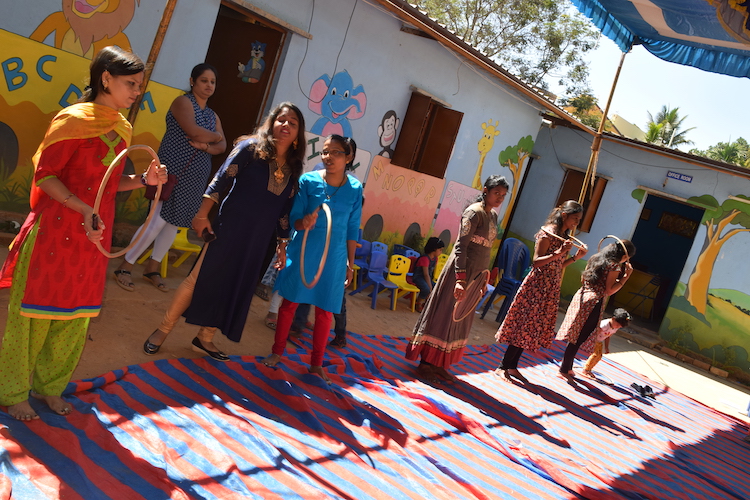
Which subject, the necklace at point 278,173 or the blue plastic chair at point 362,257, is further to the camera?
the blue plastic chair at point 362,257

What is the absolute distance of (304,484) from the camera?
2.92 m

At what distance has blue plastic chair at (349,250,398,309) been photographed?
755 cm

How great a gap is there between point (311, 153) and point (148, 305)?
332 centimetres

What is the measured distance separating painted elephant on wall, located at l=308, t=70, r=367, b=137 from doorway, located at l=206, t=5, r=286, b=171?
666mm

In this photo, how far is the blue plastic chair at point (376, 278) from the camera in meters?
7.55

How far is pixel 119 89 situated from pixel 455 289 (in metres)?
3.18

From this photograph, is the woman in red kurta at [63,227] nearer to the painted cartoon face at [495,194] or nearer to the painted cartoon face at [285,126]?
the painted cartoon face at [285,126]

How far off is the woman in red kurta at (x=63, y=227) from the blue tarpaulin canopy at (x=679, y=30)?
4463mm

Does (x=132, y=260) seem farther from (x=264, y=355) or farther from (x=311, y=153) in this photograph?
(x=311, y=153)

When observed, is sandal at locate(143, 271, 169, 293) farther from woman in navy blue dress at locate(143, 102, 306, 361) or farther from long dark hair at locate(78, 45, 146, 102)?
long dark hair at locate(78, 45, 146, 102)

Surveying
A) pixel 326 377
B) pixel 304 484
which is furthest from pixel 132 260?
pixel 304 484

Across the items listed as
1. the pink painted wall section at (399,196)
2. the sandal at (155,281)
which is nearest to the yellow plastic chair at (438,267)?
the pink painted wall section at (399,196)

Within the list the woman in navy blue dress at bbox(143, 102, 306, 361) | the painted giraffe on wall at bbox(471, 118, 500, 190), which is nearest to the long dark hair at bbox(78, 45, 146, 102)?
the woman in navy blue dress at bbox(143, 102, 306, 361)

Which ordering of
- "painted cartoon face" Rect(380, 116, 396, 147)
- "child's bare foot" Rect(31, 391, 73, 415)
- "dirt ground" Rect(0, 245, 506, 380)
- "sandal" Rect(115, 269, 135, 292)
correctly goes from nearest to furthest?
1. "child's bare foot" Rect(31, 391, 73, 415)
2. "dirt ground" Rect(0, 245, 506, 380)
3. "sandal" Rect(115, 269, 135, 292)
4. "painted cartoon face" Rect(380, 116, 396, 147)
